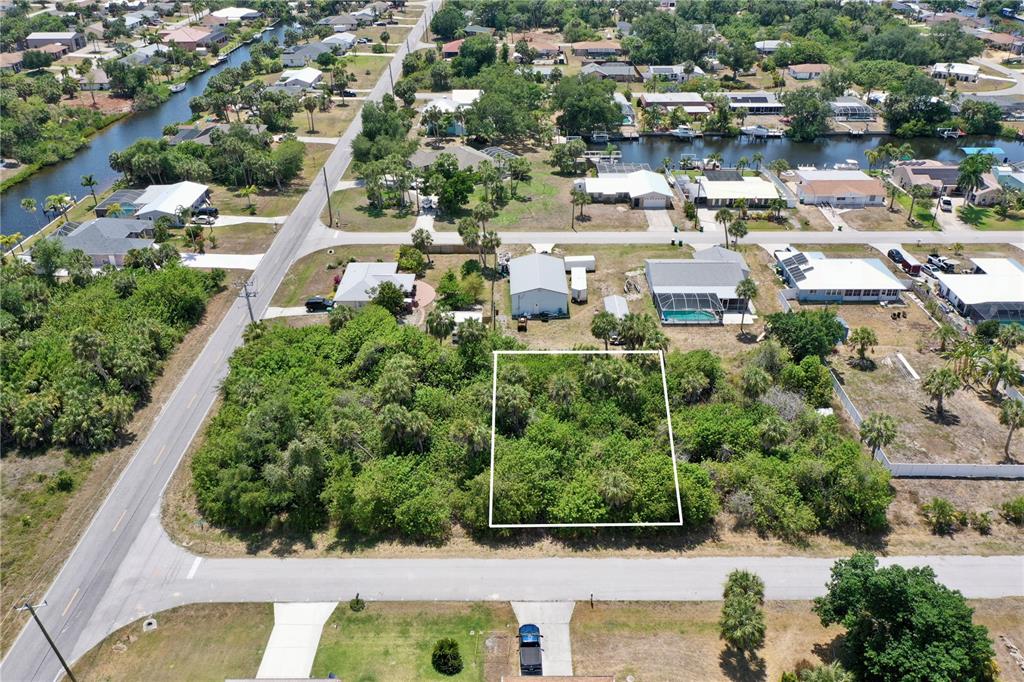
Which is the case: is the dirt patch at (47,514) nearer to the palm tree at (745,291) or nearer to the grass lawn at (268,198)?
the grass lawn at (268,198)

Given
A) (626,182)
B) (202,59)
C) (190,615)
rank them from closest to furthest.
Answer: (190,615) < (626,182) < (202,59)

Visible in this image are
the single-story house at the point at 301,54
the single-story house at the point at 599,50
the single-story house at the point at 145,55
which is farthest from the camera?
the single-story house at the point at 599,50

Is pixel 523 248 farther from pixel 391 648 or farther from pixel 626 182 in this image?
pixel 391 648

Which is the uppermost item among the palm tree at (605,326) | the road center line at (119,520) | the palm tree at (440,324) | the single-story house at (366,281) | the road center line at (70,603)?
the palm tree at (440,324)

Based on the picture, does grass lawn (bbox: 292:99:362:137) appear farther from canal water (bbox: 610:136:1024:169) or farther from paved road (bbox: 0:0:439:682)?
paved road (bbox: 0:0:439:682)

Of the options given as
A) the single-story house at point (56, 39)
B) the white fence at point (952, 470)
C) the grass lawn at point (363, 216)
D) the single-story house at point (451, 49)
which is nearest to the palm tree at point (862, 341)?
the white fence at point (952, 470)

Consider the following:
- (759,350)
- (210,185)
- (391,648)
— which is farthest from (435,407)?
(210,185)
